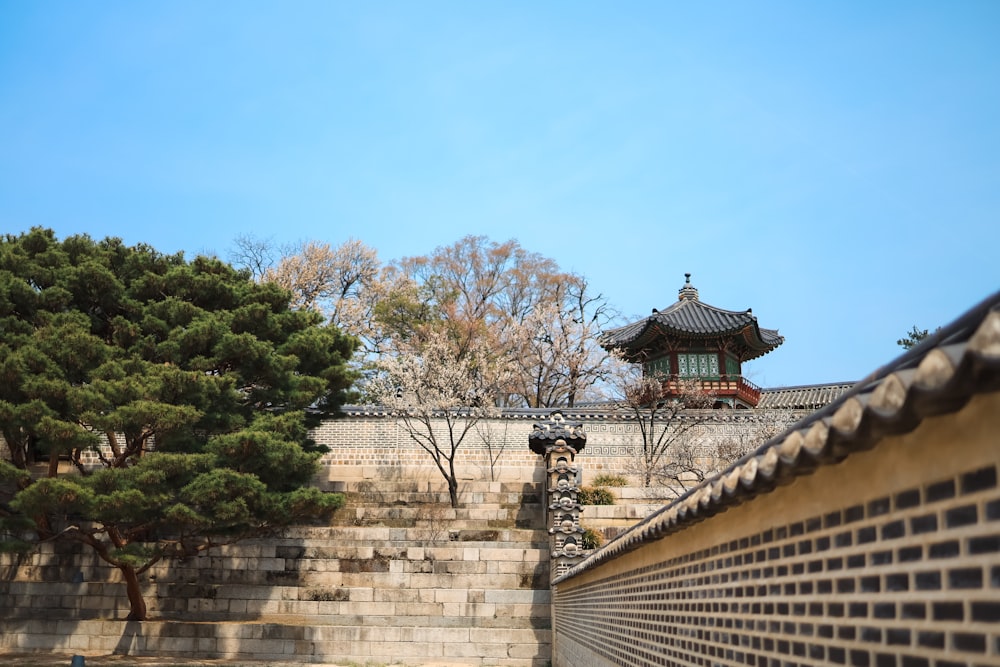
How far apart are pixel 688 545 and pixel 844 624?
2428mm

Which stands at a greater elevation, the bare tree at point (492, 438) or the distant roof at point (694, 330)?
the distant roof at point (694, 330)

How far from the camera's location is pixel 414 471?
26.6 meters

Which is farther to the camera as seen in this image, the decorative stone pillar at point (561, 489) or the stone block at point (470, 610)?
the stone block at point (470, 610)

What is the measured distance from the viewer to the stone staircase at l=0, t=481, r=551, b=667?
55.6 ft

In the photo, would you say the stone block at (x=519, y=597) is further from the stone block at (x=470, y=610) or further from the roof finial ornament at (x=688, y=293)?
the roof finial ornament at (x=688, y=293)

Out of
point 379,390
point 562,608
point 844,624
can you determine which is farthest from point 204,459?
point 844,624

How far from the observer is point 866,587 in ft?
8.16

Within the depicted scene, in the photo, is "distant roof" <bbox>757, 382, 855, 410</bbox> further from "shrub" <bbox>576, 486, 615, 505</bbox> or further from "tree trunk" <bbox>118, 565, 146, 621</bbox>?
"tree trunk" <bbox>118, 565, 146, 621</bbox>

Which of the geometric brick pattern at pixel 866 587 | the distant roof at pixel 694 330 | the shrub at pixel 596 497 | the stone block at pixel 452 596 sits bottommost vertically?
the stone block at pixel 452 596

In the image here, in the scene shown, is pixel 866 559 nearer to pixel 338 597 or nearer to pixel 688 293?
pixel 338 597

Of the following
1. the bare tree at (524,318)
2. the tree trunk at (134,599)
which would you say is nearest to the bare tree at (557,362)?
the bare tree at (524,318)

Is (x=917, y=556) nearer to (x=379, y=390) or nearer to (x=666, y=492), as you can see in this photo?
(x=666, y=492)

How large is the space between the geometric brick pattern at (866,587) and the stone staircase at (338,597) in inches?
508

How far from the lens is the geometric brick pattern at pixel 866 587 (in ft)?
6.36
